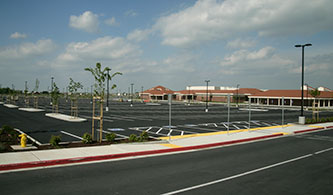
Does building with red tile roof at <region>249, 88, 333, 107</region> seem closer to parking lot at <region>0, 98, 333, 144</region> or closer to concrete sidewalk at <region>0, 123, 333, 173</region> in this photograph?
parking lot at <region>0, 98, 333, 144</region>

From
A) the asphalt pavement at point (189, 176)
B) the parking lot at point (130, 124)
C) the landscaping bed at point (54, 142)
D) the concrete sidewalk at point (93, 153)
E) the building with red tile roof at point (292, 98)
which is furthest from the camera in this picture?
the building with red tile roof at point (292, 98)

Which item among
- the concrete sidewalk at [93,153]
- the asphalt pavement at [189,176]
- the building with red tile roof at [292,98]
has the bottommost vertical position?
the asphalt pavement at [189,176]

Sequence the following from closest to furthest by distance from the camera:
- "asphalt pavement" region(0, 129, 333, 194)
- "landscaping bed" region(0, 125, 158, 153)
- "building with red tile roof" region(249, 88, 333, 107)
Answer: "asphalt pavement" region(0, 129, 333, 194) → "landscaping bed" region(0, 125, 158, 153) → "building with red tile roof" region(249, 88, 333, 107)

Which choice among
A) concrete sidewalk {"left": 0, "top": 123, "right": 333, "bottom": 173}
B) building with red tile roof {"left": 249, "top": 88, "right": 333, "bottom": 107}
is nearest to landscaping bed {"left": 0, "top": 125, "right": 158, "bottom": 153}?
concrete sidewalk {"left": 0, "top": 123, "right": 333, "bottom": 173}

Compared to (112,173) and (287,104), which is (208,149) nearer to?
(112,173)

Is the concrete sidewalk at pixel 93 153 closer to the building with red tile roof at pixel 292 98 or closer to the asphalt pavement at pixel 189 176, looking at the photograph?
the asphalt pavement at pixel 189 176

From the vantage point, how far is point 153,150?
455 inches

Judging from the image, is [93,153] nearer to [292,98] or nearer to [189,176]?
[189,176]

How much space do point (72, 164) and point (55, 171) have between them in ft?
3.15

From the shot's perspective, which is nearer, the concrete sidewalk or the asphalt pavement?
the asphalt pavement

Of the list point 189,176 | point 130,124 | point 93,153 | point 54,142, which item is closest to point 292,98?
point 130,124

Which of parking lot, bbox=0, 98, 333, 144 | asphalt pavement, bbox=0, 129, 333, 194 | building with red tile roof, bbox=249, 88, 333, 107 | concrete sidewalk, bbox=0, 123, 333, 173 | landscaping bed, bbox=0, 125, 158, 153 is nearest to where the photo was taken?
asphalt pavement, bbox=0, 129, 333, 194

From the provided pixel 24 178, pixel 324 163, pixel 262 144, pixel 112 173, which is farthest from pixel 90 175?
pixel 262 144

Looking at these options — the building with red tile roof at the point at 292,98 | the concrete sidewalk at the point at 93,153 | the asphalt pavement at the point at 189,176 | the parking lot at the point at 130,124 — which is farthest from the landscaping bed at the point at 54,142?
the building with red tile roof at the point at 292,98
